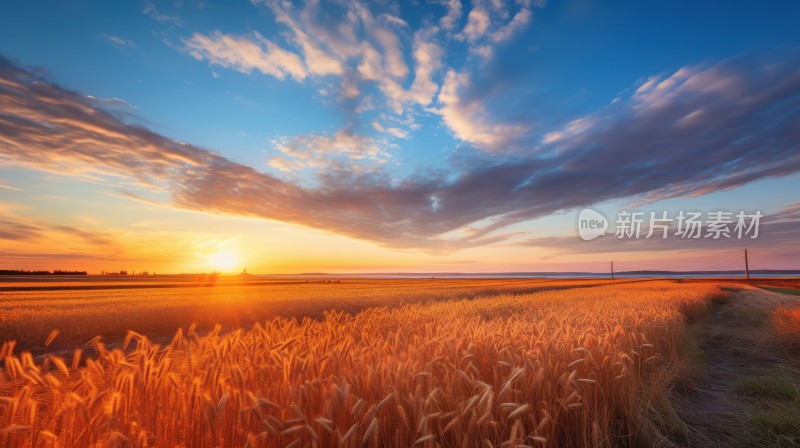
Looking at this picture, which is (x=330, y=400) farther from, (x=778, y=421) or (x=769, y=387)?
(x=769, y=387)

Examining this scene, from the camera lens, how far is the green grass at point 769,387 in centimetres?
564

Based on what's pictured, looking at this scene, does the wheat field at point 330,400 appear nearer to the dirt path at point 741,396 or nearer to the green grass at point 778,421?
the dirt path at point 741,396

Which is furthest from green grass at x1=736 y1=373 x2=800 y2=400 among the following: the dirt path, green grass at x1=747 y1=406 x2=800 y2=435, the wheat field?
the wheat field

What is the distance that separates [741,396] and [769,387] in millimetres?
525

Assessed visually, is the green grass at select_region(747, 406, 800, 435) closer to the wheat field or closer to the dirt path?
the dirt path

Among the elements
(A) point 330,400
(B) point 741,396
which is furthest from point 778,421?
(A) point 330,400

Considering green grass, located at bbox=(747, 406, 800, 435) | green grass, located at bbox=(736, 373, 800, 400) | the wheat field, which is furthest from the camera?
green grass, located at bbox=(736, 373, 800, 400)

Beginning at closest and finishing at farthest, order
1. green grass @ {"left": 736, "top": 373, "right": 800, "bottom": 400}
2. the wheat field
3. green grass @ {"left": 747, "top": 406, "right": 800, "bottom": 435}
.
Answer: the wheat field
green grass @ {"left": 747, "top": 406, "right": 800, "bottom": 435}
green grass @ {"left": 736, "top": 373, "right": 800, "bottom": 400}

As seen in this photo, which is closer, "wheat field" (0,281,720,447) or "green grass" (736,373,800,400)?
"wheat field" (0,281,720,447)

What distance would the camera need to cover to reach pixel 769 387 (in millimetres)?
5957

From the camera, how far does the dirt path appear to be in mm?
4254

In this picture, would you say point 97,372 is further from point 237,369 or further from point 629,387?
point 629,387

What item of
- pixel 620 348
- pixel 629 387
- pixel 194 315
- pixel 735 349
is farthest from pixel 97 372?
pixel 735 349

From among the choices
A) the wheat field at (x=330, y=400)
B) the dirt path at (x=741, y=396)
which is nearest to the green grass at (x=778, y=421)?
the dirt path at (x=741, y=396)
